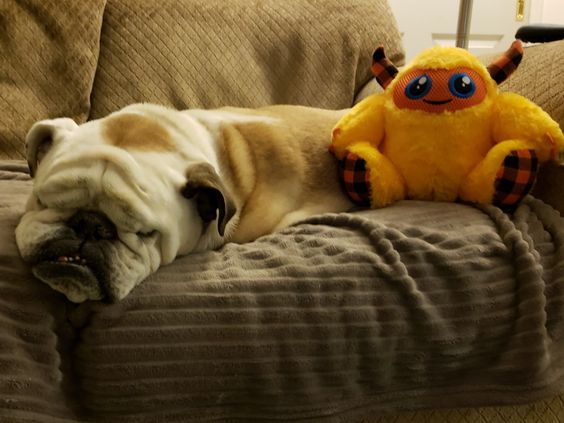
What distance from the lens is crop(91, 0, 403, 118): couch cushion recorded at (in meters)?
1.69

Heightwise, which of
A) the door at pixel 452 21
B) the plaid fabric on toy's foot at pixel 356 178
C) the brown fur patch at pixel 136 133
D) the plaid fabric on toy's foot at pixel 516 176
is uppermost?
the brown fur patch at pixel 136 133

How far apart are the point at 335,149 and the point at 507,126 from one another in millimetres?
372

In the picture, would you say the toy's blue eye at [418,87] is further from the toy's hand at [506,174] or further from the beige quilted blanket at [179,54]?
the beige quilted blanket at [179,54]

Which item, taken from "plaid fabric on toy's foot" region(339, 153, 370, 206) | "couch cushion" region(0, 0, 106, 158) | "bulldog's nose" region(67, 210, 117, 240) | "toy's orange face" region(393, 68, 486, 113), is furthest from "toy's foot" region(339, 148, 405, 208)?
"couch cushion" region(0, 0, 106, 158)

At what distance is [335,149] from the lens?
1417mm

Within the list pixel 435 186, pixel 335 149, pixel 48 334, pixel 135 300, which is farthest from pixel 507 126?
pixel 48 334

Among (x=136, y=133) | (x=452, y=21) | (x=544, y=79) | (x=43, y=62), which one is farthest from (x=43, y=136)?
(x=452, y=21)

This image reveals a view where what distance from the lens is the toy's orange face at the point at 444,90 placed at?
1.22 metres

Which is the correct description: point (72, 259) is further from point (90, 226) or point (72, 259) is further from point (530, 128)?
point (530, 128)

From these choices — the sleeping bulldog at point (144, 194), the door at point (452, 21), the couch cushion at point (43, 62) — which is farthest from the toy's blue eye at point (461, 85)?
the door at point (452, 21)

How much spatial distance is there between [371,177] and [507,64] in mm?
355

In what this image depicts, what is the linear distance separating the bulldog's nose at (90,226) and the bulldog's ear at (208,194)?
148 millimetres

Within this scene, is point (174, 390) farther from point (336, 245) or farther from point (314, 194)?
point (314, 194)

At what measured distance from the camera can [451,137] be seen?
1.23 metres
